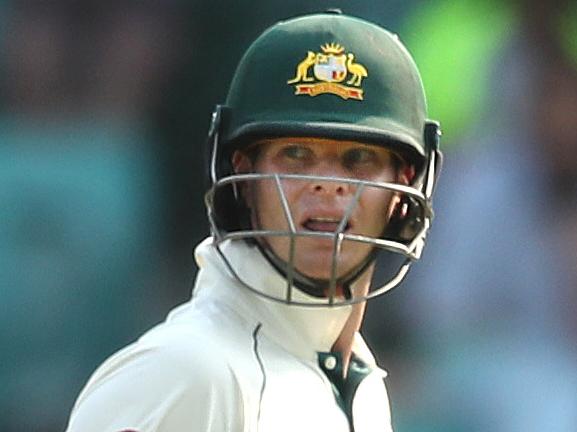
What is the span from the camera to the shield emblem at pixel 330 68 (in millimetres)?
2785

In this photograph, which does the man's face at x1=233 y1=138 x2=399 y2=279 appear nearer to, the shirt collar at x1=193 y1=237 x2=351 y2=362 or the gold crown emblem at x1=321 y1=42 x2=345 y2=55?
the shirt collar at x1=193 y1=237 x2=351 y2=362

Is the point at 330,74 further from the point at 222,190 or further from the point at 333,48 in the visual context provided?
the point at 222,190

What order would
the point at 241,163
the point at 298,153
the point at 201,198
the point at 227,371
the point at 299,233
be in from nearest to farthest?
the point at 227,371 → the point at 299,233 → the point at 298,153 → the point at 241,163 → the point at 201,198

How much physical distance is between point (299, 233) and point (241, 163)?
0.30m

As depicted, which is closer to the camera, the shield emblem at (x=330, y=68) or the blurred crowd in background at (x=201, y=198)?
the shield emblem at (x=330, y=68)

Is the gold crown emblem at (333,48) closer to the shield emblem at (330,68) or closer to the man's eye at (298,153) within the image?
the shield emblem at (330,68)

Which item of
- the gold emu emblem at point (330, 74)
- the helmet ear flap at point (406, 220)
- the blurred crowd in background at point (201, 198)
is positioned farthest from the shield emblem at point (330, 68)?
the blurred crowd in background at point (201, 198)

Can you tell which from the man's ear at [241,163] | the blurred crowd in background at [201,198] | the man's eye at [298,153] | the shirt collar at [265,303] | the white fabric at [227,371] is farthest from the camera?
the blurred crowd in background at [201,198]

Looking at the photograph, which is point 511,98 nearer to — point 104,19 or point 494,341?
point 494,341

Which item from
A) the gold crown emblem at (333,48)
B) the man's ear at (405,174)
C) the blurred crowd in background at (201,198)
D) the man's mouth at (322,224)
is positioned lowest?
the blurred crowd in background at (201,198)

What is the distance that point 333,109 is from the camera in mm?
2781

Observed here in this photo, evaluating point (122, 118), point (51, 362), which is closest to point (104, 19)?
point (122, 118)

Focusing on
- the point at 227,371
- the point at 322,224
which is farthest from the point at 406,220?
the point at 227,371

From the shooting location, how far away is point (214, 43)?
5016 mm
